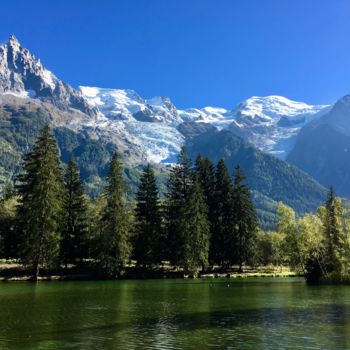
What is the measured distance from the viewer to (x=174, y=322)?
3334cm

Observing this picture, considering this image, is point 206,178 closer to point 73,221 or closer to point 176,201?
point 176,201

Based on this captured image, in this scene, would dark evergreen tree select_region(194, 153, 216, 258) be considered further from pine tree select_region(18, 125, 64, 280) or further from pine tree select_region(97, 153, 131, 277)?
pine tree select_region(18, 125, 64, 280)

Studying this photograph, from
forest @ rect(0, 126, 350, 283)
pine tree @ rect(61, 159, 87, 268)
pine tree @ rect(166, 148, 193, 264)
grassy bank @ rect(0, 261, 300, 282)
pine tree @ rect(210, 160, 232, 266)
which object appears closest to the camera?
forest @ rect(0, 126, 350, 283)

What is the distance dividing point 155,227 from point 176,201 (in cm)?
966

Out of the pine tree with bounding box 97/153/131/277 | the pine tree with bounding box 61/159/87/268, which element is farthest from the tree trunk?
the pine tree with bounding box 97/153/131/277

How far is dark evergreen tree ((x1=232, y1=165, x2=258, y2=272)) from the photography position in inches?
3947

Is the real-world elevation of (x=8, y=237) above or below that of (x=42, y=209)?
below

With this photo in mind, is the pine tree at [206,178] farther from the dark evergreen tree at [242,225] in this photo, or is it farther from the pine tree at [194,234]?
the pine tree at [194,234]

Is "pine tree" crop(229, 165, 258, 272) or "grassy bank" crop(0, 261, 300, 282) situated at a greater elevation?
"pine tree" crop(229, 165, 258, 272)

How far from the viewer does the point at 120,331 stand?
96.8 ft

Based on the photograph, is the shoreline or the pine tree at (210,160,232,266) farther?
the pine tree at (210,160,232,266)

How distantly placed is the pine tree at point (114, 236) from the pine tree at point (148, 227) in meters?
4.13

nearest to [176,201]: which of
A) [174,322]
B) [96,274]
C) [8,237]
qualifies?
[96,274]

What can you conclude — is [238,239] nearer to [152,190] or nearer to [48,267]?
[152,190]
